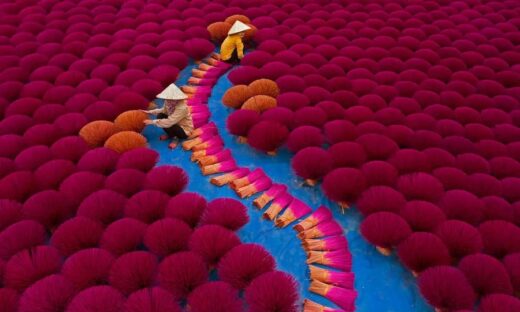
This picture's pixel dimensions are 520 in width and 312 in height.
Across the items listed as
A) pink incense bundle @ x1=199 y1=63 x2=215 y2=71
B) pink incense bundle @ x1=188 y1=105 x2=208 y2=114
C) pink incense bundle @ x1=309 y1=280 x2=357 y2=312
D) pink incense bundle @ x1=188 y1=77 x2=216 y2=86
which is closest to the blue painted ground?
pink incense bundle @ x1=309 y1=280 x2=357 y2=312

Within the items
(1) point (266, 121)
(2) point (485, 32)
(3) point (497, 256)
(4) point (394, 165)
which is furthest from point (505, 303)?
(2) point (485, 32)

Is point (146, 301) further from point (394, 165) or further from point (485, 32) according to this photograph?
point (485, 32)

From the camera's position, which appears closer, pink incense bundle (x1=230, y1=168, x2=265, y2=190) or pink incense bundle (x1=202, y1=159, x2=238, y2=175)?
pink incense bundle (x1=230, y1=168, x2=265, y2=190)

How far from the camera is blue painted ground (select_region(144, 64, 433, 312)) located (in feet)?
6.24

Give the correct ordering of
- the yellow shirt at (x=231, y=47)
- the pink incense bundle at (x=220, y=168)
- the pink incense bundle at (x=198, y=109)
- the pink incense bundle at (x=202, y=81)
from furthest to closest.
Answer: the yellow shirt at (x=231, y=47) → the pink incense bundle at (x=202, y=81) → the pink incense bundle at (x=198, y=109) → the pink incense bundle at (x=220, y=168)

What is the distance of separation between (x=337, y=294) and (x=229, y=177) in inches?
38.8

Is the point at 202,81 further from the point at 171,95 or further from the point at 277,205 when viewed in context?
the point at 277,205

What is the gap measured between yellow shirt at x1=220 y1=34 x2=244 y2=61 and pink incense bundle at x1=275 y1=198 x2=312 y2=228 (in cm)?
173

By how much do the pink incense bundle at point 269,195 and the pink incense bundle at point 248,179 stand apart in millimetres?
117

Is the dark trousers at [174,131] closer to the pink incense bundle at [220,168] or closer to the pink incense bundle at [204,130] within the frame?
the pink incense bundle at [204,130]

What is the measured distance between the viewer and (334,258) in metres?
2.04

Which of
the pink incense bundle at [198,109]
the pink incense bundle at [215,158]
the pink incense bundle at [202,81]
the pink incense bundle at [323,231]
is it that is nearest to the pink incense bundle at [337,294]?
the pink incense bundle at [323,231]

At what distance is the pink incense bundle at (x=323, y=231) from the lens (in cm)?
217

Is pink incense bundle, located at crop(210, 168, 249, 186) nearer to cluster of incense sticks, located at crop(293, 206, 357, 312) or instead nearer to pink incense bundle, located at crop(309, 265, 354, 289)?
cluster of incense sticks, located at crop(293, 206, 357, 312)
